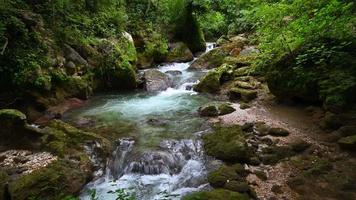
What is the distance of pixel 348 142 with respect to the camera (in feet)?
23.2

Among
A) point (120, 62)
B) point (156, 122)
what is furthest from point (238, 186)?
point (120, 62)

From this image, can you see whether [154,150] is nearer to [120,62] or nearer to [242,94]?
[242,94]

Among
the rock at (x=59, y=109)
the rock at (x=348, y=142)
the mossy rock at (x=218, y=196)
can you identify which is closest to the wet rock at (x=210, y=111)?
the rock at (x=348, y=142)

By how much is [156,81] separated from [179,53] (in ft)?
17.9

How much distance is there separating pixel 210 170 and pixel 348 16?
4521 millimetres

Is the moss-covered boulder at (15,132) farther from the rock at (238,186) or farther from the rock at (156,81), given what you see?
the rock at (156,81)

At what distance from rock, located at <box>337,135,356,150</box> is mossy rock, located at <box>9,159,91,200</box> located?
5254mm

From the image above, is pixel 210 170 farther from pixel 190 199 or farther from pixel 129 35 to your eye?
pixel 129 35

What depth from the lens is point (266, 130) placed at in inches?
333

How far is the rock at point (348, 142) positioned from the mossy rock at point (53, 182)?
5.25 m

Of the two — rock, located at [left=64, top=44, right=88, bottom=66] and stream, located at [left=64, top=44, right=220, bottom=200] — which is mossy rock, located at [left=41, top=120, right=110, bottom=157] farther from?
rock, located at [left=64, top=44, right=88, bottom=66]

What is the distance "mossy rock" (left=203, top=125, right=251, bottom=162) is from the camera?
23.8ft

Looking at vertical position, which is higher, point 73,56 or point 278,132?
point 73,56

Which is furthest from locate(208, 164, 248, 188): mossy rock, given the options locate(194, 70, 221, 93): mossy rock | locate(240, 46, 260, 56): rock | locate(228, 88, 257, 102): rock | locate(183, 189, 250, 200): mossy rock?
locate(240, 46, 260, 56): rock
